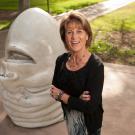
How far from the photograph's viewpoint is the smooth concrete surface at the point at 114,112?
17.8ft

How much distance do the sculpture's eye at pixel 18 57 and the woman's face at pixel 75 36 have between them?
6.70 feet

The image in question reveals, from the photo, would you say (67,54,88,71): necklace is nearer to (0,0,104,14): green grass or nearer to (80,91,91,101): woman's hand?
(80,91,91,101): woman's hand

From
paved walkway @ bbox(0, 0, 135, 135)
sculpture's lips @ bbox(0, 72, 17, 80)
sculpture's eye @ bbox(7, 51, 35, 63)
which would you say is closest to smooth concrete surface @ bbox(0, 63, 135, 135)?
paved walkway @ bbox(0, 0, 135, 135)

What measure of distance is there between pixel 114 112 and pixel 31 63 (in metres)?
1.84

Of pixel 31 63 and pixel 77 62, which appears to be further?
pixel 31 63

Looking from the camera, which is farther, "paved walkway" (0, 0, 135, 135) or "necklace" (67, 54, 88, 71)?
"paved walkway" (0, 0, 135, 135)

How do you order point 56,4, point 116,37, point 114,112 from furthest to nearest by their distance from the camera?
point 56,4, point 116,37, point 114,112

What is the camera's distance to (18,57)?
5.11 m

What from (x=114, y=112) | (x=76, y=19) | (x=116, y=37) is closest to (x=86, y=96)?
(x=76, y=19)

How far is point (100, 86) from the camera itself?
9.89 ft

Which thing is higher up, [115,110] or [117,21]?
[115,110]

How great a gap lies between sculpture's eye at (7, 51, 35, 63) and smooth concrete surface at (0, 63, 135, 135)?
1108 mm

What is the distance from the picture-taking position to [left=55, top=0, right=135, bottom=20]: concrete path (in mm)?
14617

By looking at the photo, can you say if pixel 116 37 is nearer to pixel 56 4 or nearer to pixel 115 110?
pixel 115 110
